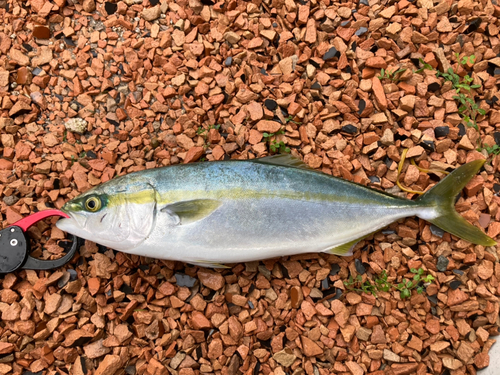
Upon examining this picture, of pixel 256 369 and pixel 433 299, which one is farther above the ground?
pixel 433 299

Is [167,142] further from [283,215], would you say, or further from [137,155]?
[283,215]

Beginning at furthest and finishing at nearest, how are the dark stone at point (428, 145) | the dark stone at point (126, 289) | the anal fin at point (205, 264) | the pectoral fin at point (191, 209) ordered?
the dark stone at point (428, 145) < the dark stone at point (126, 289) < the anal fin at point (205, 264) < the pectoral fin at point (191, 209)

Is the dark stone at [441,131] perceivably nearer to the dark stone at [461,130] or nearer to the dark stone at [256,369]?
the dark stone at [461,130]

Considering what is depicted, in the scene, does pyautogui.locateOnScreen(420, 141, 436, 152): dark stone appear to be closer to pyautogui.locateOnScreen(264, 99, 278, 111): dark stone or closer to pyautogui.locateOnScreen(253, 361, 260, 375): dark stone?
pyautogui.locateOnScreen(264, 99, 278, 111): dark stone

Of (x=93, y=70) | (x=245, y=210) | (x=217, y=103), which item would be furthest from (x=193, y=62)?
(x=245, y=210)

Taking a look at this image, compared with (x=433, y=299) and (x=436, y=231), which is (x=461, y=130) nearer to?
(x=436, y=231)

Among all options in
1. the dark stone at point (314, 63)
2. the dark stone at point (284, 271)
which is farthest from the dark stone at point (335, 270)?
the dark stone at point (314, 63)

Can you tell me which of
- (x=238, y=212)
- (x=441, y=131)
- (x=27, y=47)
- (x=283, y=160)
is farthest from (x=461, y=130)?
(x=27, y=47)
